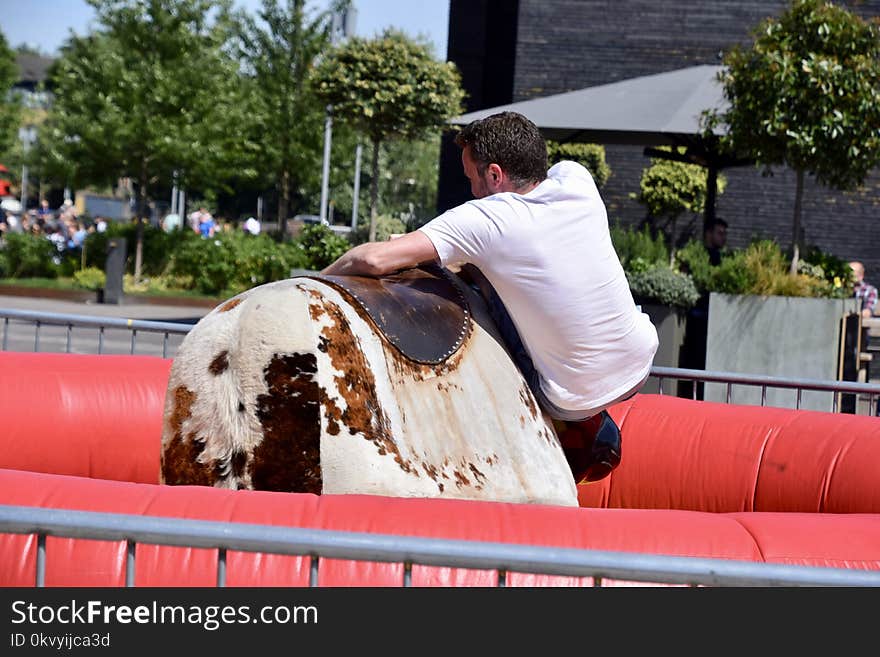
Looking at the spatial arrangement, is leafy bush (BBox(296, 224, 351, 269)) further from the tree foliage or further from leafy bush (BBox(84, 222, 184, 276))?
leafy bush (BBox(84, 222, 184, 276))

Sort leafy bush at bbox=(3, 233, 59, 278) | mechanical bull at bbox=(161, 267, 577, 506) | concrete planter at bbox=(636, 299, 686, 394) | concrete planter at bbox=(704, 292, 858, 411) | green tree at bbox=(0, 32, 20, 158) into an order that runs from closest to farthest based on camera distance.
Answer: mechanical bull at bbox=(161, 267, 577, 506), concrete planter at bbox=(636, 299, 686, 394), concrete planter at bbox=(704, 292, 858, 411), leafy bush at bbox=(3, 233, 59, 278), green tree at bbox=(0, 32, 20, 158)

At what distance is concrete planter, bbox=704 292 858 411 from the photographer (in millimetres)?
11977

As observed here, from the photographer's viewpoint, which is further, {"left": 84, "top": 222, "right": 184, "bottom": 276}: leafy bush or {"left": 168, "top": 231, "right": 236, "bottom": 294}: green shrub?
{"left": 84, "top": 222, "right": 184, "bottom": 276}: leafy bush

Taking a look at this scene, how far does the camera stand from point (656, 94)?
49.4ft

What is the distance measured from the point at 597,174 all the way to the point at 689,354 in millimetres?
12943

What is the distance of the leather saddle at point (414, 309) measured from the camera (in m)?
3.67

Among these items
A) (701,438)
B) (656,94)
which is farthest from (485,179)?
(656,94)

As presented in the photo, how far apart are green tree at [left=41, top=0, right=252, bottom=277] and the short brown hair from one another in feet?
72.1

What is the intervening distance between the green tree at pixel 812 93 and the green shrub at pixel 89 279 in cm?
1531

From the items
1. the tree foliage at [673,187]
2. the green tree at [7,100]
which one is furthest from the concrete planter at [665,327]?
the green tree at [7,100]

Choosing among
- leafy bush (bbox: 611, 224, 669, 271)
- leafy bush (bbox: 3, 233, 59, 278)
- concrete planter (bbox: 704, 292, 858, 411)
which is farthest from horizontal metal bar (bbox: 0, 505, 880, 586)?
leafy bush (bbox: 3, 233, 59, 278)

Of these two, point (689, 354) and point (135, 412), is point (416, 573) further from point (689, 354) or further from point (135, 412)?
point (689, 354)

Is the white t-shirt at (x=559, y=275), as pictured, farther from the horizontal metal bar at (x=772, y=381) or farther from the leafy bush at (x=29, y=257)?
the leafy bush at (x=29, y=257)
